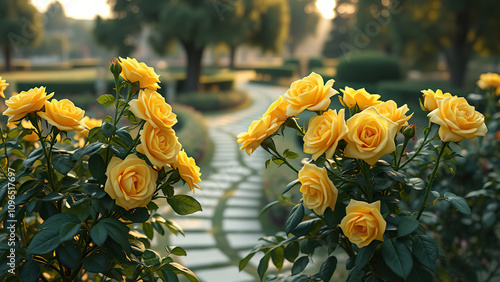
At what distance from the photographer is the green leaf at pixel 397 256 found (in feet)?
3.49

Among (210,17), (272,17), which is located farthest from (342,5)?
(210,17)

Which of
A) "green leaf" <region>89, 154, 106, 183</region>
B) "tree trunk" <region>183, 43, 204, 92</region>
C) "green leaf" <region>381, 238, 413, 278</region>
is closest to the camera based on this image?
"green leaf" <region>381, 238, 413, 278</region>

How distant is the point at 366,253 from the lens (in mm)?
1132

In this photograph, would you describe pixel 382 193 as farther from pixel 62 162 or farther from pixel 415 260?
pixel 62 162

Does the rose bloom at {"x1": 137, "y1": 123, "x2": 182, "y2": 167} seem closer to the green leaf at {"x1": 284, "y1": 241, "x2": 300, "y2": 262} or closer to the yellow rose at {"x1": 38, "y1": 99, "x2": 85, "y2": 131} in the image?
the yellow rose at {"x1": 38, "y1": 99, "x2": 85, "y2": 131}

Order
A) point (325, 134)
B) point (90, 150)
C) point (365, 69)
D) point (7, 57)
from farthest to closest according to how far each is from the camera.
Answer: point (7, 57), point (365, 69), point (90, 150), point (325, 134)

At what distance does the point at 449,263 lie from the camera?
8.86 feet

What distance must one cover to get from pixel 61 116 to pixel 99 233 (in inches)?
14.6

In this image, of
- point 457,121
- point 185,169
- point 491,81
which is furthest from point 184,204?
point 491,81

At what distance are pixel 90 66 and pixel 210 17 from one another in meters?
17.3

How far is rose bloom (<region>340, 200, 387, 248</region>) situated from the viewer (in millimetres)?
1094

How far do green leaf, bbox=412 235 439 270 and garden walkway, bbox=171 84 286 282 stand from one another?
2.66 m

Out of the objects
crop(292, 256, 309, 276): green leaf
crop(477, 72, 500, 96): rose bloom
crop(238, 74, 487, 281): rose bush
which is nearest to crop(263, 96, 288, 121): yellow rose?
crop(238, 74, 487, 281): rose bush

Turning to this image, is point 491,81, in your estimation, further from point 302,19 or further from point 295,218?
point 302,19
